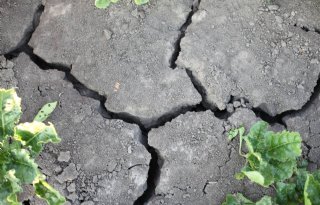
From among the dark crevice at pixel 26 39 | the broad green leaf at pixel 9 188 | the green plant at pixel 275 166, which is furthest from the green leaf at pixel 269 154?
the dark crevice at pixel 26 39

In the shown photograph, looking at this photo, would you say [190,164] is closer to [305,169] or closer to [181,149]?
[181,149]

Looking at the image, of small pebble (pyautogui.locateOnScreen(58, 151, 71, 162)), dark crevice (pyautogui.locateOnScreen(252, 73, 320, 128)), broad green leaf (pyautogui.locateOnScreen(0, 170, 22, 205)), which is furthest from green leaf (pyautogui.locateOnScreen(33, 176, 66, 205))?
dark crevice (pyautogui.locateOnScreen(252, 73, 320, 128))

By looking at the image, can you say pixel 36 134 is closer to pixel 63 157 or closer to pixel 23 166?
pixel 23 166

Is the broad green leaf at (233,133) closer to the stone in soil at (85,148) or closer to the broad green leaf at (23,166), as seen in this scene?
the stone in soil at (85,148)

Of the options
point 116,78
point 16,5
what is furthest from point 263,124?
point 16,5

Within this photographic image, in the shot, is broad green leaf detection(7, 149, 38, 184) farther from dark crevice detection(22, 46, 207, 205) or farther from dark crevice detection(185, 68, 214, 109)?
dark crevice detection(185, 68, 214, 109)

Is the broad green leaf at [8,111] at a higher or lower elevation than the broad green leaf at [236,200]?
higher
